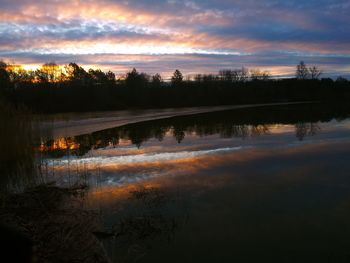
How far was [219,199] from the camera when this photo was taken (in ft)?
29.8

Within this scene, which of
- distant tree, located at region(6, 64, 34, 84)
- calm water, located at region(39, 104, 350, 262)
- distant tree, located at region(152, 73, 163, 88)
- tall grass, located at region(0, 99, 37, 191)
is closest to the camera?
calm water, located at region(39, 104, 350, 262)

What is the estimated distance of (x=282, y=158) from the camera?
46.1 ft

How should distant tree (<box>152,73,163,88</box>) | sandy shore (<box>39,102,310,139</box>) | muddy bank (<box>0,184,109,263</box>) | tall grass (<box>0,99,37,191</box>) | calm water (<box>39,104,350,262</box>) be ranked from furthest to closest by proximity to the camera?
distant tree (<box>152,73,163,88</box>) → sandy shore (<box>39,102,310,139</box>) → tall grass (<box>0,99,37,191</box>) → calm water (<box>39,104,350,262</box>) → muddy bank (<box>0,184,109,263</box>)

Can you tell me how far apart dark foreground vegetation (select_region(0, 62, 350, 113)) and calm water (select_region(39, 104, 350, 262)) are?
1873 inches

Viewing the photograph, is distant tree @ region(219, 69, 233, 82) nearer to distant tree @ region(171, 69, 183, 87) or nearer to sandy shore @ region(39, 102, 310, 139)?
distant tree @ region(171, 69, 183, 87)

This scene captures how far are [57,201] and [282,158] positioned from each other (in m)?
8.58

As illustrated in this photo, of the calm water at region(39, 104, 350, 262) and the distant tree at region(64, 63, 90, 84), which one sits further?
the distant tree at region(64, 63, 90, 84)

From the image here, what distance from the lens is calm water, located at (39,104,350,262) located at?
21.1ft

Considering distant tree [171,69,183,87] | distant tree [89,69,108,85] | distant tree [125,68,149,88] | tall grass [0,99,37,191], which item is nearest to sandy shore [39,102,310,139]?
tall grass [0,99,37,191]

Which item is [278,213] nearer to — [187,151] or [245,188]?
[245,188]

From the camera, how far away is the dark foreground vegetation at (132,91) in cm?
6644

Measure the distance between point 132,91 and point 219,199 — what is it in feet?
224

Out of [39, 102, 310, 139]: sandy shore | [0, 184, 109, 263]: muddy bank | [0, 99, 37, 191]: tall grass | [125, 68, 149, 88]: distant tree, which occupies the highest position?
[125, 68, 149, 88]: distant tree

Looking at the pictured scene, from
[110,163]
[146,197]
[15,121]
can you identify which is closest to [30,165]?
[15,121]
